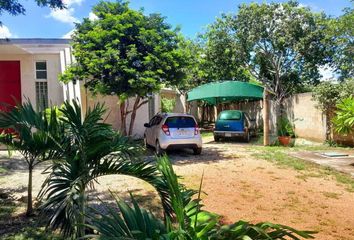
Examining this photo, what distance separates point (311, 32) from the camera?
2120 centimetres

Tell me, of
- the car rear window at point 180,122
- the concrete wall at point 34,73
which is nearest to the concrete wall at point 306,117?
the car rear window at point 180,122

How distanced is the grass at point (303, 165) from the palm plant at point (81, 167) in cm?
555

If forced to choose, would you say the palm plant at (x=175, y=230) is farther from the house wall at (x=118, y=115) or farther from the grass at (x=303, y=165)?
the house wall at (x=118, y=115)

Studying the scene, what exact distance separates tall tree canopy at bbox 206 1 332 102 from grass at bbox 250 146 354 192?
8.25 meters

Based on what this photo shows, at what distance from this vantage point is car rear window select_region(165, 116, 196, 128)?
1204 centimetres

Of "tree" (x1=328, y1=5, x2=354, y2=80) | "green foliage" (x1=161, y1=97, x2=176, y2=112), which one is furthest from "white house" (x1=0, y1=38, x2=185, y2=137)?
"green foliage" (x1=161, y1=97, x2=176, y2=112)

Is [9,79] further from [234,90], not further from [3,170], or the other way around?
[234,90]

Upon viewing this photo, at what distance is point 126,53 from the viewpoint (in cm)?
1195

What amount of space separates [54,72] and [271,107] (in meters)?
12.0

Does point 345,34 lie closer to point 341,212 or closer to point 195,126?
point 195,126

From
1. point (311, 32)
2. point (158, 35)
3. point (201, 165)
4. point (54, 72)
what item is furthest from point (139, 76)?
point (311, 32)

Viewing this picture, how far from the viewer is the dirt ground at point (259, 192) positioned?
565 centimetres

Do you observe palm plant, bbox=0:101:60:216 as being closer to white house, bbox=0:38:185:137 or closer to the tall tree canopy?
white house, bbox=0:38:185:137

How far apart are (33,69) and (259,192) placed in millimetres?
12582
